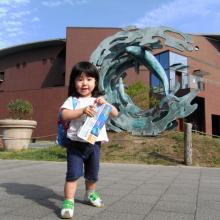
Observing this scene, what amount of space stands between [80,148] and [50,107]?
2841cm

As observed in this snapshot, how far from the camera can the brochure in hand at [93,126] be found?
167 inches

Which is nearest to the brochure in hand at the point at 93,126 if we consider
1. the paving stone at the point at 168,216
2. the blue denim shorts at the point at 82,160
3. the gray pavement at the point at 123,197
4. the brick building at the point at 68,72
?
the blue denim shorts at the point at 82,160

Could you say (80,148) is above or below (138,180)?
above

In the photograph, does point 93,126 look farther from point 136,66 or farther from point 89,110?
point 136,66

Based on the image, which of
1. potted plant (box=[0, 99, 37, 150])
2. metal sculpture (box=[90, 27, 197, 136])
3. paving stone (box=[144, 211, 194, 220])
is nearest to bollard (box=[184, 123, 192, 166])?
metal sculpture (box=[90, 27, 197, 136])

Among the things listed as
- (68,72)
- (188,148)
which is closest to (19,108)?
(188,148)

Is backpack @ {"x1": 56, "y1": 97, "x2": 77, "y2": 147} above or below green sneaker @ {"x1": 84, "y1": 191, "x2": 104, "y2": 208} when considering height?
above

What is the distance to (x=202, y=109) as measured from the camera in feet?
112

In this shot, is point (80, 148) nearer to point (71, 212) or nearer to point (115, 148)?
point (71, 212)

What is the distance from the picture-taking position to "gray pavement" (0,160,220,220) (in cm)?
430

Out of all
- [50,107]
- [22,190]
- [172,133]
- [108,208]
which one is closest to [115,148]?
[172,133]

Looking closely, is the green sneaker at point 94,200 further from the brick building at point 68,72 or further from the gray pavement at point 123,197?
the brick building at point 68,72

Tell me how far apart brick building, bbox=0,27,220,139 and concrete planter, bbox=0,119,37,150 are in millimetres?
14229

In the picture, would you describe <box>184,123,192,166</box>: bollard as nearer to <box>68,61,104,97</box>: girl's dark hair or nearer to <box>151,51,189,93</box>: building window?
<box>68,61,104,97</box>: girl's dark hair
